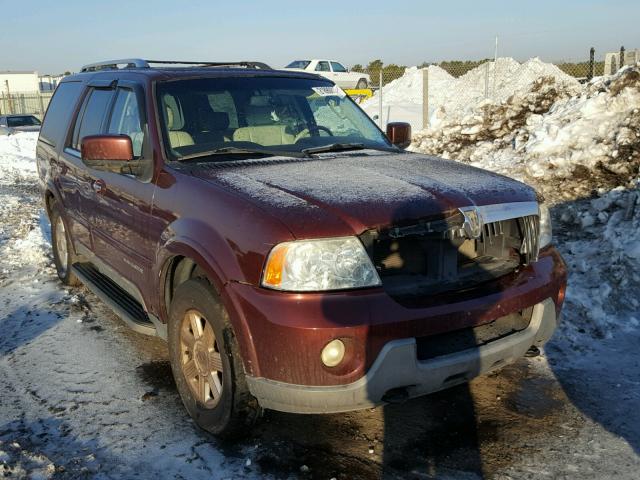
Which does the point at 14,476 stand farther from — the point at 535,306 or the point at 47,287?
the point at 47,287

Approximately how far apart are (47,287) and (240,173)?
3608 millimetres

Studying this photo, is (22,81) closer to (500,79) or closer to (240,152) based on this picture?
(500,79)

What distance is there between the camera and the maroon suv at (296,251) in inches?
108

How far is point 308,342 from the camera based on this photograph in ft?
8.75

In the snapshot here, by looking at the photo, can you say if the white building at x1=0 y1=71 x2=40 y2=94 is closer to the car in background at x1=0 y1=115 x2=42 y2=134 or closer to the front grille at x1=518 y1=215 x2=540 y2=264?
the car in background at x1=0 y1=115 x2=42 y2=134

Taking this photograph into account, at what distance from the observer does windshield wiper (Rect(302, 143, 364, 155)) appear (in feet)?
13.3

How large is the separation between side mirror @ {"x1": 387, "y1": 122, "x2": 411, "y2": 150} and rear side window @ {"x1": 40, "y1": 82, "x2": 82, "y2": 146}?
8.87 ft

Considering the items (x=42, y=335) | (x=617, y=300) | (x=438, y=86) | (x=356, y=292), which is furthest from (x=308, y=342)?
(x=438, y=86)

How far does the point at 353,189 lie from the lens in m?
3.12

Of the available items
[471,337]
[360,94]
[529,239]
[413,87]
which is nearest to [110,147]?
[471,337]

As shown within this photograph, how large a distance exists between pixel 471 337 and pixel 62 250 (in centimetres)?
442

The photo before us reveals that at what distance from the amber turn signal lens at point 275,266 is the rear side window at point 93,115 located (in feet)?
8.57

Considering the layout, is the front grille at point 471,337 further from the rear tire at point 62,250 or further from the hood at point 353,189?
the rear tire at point 62,250

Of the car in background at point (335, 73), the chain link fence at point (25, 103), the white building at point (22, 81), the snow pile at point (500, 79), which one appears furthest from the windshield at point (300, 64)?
the white building at point (22, 81)
